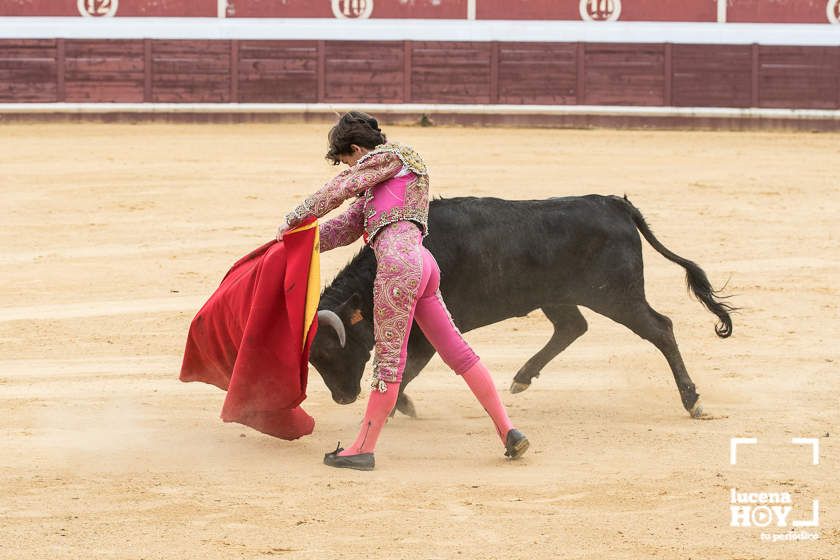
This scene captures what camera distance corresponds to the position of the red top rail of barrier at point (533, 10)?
15367 millimetres

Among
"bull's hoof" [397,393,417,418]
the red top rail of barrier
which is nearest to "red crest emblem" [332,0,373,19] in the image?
the red top rail of barrier

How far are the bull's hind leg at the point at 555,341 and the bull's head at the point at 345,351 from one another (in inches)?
29.0

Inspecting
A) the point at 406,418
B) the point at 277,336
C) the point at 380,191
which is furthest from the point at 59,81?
the point at 380,191

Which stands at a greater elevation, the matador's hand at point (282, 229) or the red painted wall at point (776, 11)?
the red painted wall at point (776, 11)

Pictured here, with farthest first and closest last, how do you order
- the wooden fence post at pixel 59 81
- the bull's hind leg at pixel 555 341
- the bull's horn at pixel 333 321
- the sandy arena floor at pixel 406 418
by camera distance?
1. the wooden fence post at pixel 59 81
2. the bull's hind leg at pixel 555 341
3. the bull's horn at pixel 333 321
4. the sandy arena floor at pixel 406 418

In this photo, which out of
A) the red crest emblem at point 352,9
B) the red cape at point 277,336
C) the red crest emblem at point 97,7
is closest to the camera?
the red cape at point 277,336

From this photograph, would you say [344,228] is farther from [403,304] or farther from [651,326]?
[651,326]

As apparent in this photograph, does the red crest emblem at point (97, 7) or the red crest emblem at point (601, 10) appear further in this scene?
the red crest emblem at point (601, 10)

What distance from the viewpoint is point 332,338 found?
4.66 meters

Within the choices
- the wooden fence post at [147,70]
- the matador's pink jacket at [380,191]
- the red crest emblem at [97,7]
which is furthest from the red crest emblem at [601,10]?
the matador's pink jacket at [380,191]

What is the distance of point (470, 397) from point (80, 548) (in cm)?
207

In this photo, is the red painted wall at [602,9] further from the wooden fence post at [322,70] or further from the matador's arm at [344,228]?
the matador's arm at [344,228]

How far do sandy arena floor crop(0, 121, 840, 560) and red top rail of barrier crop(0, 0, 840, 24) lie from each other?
217 inches

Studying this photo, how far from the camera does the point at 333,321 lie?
451 centimetres
